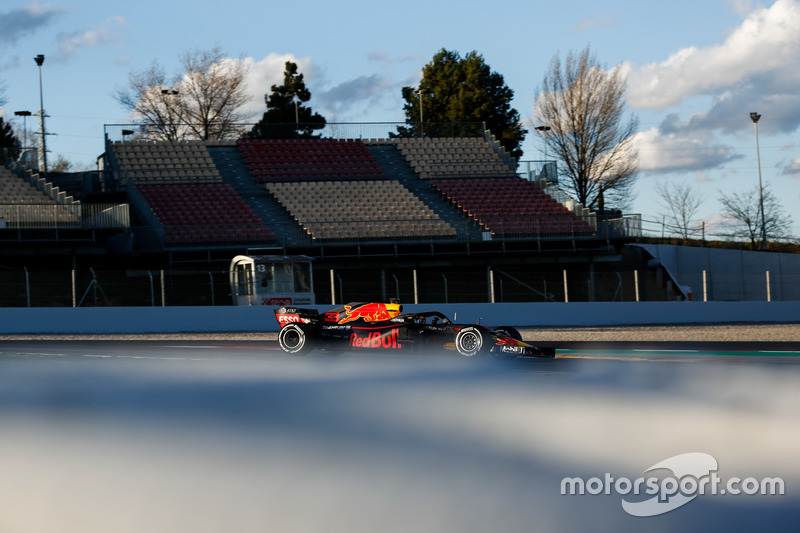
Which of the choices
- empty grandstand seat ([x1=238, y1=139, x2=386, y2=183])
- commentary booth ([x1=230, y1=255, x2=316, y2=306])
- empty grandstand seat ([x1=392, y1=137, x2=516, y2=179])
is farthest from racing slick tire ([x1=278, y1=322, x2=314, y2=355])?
empty grandstand seat ([x1=392, y1=137, x2=516, y2=179])

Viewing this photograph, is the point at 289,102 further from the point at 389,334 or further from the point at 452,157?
the point at 389,334

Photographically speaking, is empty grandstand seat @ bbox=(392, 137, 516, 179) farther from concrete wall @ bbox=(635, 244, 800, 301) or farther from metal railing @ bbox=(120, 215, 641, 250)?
concrete wall @ bbox=(635, 244, 800, 301)

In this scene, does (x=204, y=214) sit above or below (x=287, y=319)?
above

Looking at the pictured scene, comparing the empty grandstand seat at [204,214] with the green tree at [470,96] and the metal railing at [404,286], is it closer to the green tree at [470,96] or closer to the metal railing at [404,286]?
the metal railing at [404,286]

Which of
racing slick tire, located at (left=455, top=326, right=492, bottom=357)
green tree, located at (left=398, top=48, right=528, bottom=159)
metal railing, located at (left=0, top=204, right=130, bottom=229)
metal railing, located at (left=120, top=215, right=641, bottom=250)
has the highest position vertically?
green tree, located at (left=398, top=48, right=528, bottom=159)

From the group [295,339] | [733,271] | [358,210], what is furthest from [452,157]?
[295,339]

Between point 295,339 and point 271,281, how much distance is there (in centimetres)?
1308

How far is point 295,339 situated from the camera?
16.3 meters

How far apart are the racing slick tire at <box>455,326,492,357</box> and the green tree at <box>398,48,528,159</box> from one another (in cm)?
4969

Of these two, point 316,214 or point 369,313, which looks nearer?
point 369,313

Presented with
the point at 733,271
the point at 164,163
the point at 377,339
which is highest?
the point at 164,163

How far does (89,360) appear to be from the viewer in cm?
1518

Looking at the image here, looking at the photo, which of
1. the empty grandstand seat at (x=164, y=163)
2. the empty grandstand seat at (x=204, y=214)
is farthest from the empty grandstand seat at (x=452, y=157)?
the empty grandstand seat at (x=204, y=214)

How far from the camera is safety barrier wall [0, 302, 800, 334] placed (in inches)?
926
